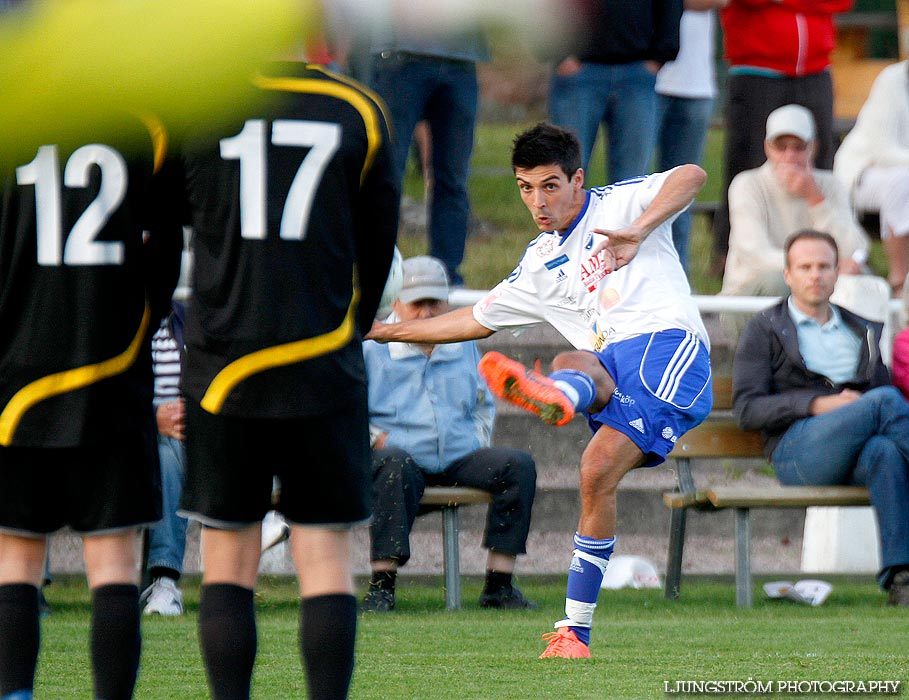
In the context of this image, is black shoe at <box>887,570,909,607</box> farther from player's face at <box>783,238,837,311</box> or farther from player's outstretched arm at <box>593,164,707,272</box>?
player's outstretched arm at <box>593,164,707,272</box>

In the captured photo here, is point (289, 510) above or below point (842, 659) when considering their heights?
above

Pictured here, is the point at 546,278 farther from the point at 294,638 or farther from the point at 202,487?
→ the point at 202,487

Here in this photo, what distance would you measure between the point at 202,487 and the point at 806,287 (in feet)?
14.7

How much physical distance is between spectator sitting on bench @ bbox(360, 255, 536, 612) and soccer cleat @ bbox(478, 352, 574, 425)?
5.21 ft

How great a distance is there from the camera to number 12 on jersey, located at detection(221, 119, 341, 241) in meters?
3.74

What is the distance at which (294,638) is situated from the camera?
235 inches

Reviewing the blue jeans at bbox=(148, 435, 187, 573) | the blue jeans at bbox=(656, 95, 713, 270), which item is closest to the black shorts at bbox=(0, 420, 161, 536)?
the blue jeans at bbox=(148, 435, 187, 573)

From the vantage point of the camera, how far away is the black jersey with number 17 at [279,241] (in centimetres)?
374

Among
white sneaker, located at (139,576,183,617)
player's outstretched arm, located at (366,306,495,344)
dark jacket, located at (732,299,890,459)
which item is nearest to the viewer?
player's outstretched arm, located at (366,306,495,344)

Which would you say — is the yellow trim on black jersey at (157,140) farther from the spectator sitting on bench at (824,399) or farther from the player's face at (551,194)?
the spectator sitting on bench at (824,399)

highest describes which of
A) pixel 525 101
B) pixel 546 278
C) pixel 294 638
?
pixel 525 101

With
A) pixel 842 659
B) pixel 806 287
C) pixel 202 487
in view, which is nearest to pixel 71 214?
pixel 202 487

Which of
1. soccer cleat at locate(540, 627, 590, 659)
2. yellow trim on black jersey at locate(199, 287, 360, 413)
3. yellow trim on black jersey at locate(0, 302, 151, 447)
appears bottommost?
soccer cleat at locate(540, 627, 590, 659)

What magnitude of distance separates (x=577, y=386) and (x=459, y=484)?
183 cm
